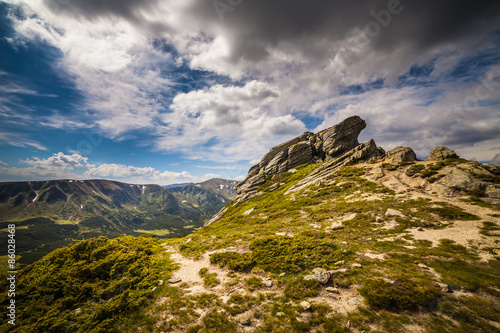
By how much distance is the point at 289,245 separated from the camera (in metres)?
23.6

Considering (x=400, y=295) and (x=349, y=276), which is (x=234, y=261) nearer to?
(x=349, y=276)

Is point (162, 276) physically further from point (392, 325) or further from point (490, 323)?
point (490, 323)

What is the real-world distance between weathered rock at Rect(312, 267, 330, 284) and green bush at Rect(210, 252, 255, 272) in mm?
7365

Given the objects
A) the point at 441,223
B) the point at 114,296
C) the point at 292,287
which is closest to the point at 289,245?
the point at 292,287

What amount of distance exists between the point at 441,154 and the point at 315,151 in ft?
212

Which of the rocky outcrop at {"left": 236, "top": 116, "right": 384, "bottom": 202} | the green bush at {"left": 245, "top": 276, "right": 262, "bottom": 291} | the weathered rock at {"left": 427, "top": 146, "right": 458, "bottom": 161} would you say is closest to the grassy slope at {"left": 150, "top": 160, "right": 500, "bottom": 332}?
the green bush at {"left": 245, "top": 276, "right": 262, "bottom": 291}

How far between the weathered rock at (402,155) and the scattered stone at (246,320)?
64.9 m

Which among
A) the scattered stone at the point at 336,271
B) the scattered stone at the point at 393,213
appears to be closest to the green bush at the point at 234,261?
the scattered stone at the point at 336,271

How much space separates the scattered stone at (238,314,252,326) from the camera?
515 inches

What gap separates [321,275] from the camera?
17109mm

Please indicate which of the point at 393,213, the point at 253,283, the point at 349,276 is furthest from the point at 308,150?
the point at 253,283

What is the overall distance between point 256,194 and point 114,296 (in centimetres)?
8851

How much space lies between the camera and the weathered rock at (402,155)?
57.3 meters

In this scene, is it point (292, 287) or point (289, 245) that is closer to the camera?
point (292, 287)
